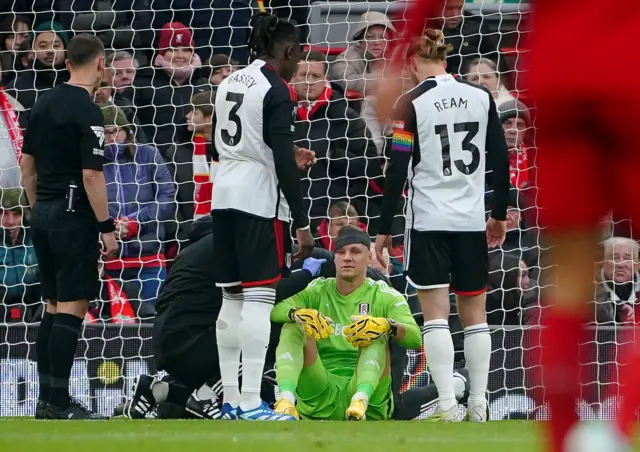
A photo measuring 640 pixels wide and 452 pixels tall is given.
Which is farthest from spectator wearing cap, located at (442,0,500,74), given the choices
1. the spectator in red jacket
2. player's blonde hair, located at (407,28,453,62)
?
player's blonde hair, located at (407,28,453,62)

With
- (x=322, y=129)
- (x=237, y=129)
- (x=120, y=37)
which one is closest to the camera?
(x=237, y=129)

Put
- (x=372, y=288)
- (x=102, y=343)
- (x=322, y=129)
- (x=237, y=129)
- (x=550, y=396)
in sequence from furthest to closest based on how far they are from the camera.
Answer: (x=322, y=129)
(x=102, y=343)
(x=372, y=288)
(x=237, y=129)
(x=550, y=396)

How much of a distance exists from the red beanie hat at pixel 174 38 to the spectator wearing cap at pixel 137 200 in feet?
2.95

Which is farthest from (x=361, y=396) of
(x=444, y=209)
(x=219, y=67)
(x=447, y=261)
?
(x=219, y=67)

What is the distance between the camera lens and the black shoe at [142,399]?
25.5ft

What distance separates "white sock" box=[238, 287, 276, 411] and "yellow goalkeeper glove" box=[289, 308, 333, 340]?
22 centimetres

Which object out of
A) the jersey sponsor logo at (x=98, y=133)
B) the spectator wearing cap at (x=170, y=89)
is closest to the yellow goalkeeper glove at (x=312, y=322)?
the jersey sponsor logo at (x=98, y=133)

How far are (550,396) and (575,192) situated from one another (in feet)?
1.18

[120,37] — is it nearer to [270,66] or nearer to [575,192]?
[270,66]

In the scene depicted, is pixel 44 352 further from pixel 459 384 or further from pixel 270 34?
pixel 459 384

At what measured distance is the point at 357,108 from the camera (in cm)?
1012

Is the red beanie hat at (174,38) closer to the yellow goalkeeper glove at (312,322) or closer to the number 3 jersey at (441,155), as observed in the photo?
the number 3 jersey at (441,155)

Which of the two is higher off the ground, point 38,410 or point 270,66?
point 270,66

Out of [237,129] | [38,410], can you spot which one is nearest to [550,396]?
[237,129]
